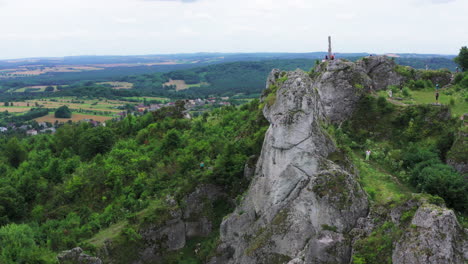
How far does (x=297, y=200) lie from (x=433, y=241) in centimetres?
702

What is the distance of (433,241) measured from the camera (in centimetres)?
1321

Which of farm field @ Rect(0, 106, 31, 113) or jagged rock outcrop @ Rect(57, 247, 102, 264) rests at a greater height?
farm field @ Rect(0, 106, 31, 113)

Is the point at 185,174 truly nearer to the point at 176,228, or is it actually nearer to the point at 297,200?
the point at 176,228

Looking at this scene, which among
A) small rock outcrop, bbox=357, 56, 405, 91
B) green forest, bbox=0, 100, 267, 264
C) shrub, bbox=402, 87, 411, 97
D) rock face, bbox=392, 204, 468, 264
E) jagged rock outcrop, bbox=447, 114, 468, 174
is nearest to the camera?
rock face, bbox=392, 204, 468, 264

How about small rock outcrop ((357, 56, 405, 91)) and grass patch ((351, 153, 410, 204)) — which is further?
small rock outcrop ((357, 56, 405, 91))

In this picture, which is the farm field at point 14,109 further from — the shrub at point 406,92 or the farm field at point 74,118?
the shrub at point 406,92

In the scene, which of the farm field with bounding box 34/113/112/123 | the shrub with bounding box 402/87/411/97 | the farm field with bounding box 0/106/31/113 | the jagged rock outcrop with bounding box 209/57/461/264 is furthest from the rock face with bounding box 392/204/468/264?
the farm field with bounding box 0/106/31/113

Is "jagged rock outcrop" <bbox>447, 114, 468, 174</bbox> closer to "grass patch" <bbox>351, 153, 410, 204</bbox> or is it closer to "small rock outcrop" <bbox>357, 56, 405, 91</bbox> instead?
"grass patch" <bbox>351, 153, 410, 204</bbox>

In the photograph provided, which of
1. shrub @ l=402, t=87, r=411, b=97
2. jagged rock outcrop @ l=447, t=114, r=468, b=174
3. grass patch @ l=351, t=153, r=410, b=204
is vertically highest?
shrub @ l=402, t=87, r=411, b=97

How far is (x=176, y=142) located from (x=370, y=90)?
19867 mm

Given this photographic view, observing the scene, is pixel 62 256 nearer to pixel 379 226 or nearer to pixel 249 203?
pixel 249 203

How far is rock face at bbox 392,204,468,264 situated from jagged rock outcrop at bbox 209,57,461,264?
570 mm

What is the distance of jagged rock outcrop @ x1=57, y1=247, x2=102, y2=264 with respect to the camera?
794 inches

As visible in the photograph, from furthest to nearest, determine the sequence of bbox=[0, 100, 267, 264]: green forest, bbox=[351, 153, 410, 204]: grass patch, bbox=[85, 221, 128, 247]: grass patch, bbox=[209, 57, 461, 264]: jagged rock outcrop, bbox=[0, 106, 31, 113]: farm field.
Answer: bbox=[0, 106, 31, 113]: farm field, bbox=[0, 100, 267, 264]: green forest, bbox=[85, 221, 128, 247]: grass patch, bbox=[351, 153, 410, 204]: grass patch, bbox=[209, 57, 461, 264]: jagged rock outcrop
